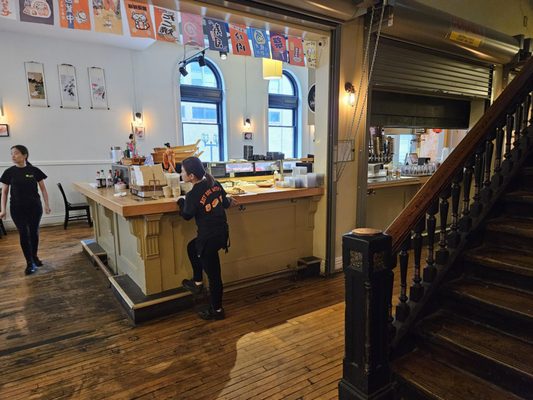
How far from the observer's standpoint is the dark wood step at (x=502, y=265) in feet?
7.07

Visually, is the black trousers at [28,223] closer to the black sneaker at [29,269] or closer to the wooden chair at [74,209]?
the black sneaker at [29,269]

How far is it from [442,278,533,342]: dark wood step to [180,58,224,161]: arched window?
25.9ft

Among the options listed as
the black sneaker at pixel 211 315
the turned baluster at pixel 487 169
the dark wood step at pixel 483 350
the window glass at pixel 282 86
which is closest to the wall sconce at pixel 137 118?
the window glass at pixel 282 86

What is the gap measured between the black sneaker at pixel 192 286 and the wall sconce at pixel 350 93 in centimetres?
259

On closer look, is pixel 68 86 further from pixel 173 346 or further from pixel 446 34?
pixel 446 34

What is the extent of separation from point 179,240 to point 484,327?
8.43 feet

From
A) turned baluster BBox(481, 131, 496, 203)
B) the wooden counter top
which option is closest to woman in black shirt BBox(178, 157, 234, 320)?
the wooden counter top

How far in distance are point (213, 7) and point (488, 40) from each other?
12.4ft

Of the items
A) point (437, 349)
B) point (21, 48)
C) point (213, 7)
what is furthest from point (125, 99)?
point (437, 349)

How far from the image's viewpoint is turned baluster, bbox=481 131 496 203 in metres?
2.46

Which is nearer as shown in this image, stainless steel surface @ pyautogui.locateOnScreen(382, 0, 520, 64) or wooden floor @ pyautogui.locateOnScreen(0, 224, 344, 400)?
wooden floor @ pyautogui.locateOnScreen(0, 224, 344, 400)

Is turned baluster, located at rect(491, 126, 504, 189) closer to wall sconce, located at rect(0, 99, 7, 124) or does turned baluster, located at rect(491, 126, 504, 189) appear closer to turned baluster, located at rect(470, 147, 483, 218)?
turned baluster, located at rect(470, 147, 483, 218)

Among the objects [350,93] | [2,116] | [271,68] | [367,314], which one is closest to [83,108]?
[2,116]

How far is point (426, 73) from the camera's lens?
4.56m
